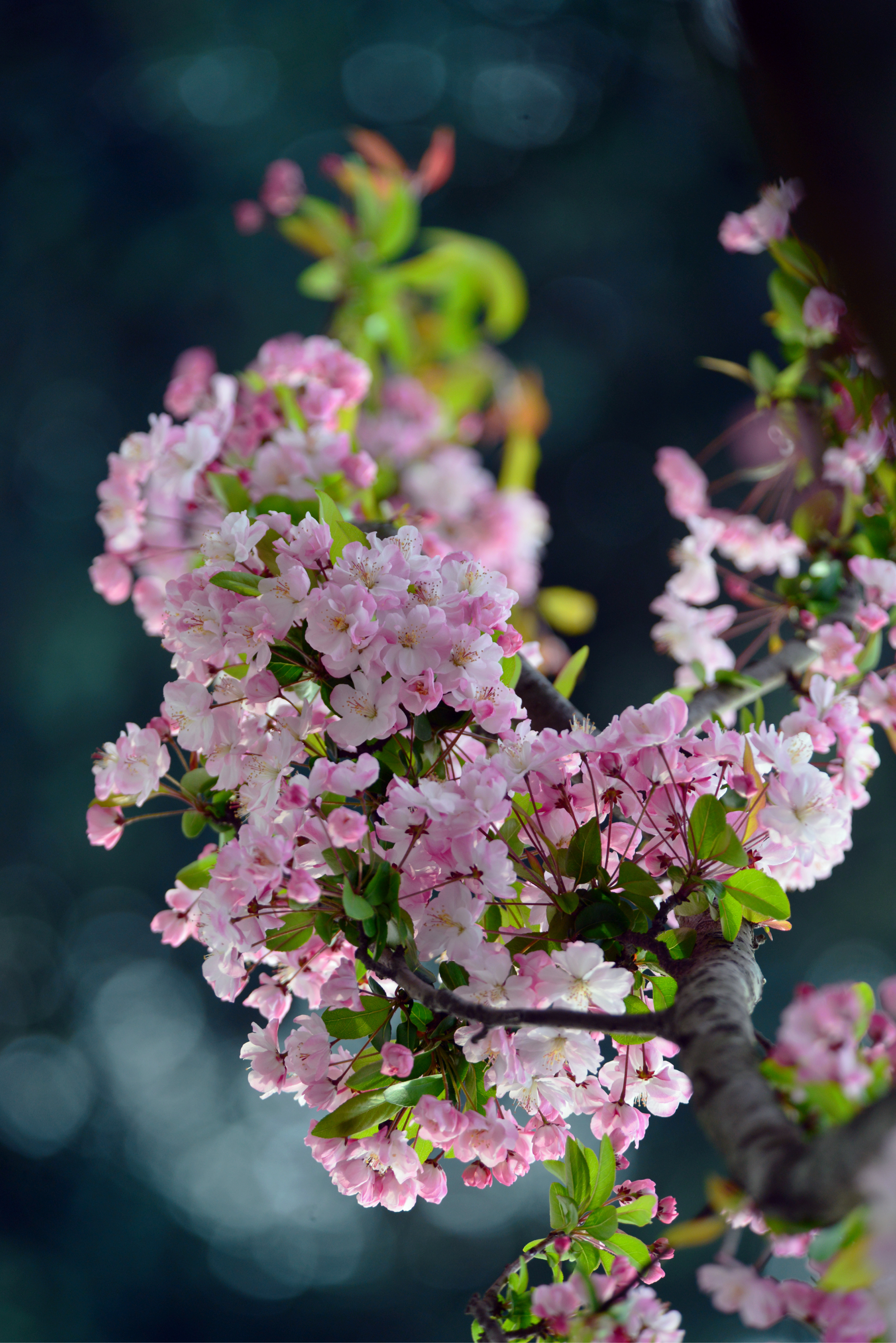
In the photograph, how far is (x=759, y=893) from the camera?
0.49 meters

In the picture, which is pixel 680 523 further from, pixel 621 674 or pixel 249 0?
pixel 249 0

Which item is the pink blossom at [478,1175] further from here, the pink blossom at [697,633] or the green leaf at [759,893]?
the pink blossom at [697,633]

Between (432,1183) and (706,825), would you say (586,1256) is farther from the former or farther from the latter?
(706,825)

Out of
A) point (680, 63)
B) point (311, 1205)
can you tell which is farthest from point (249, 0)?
point (311, 1205)

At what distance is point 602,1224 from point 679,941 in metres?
0.18

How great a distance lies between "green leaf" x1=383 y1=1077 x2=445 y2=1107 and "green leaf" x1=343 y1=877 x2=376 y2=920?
0.10 m

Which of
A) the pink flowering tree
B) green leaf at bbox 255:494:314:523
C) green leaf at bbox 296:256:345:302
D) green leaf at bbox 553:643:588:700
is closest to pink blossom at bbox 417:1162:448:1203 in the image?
the pink flowering tree

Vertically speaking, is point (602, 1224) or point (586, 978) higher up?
point (586, 978)

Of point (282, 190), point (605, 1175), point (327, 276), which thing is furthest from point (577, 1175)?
point (282, 190)

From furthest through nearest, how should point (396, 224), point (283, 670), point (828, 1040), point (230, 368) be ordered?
point (230, 368), point (396, 224), point (283, 670), point (828, 1040)

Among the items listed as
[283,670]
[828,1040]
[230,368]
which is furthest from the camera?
[230,368]

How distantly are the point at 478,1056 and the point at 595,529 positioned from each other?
2617 millimetres

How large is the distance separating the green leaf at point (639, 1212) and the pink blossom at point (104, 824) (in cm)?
38

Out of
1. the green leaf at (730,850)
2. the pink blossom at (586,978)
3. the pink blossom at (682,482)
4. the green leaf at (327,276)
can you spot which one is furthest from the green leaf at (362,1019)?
the green leaf at (327,276)
